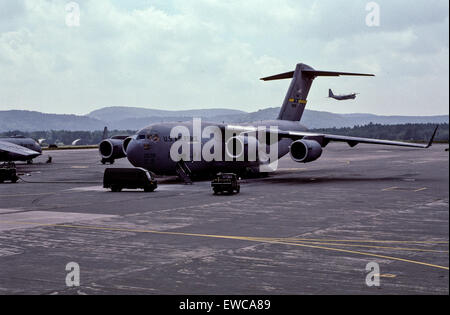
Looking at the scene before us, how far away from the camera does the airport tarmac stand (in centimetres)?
1491

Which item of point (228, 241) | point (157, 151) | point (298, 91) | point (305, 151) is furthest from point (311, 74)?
point (228, 241)

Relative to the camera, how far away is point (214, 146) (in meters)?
46.7

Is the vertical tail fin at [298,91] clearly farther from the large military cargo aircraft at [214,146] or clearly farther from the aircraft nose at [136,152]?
the aircraft nose at [136,152]

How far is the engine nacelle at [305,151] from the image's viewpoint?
44.7m

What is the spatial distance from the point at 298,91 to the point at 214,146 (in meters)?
13.9

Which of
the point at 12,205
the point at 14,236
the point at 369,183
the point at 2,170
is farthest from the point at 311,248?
the point at 2,170

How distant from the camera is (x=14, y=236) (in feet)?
73.5

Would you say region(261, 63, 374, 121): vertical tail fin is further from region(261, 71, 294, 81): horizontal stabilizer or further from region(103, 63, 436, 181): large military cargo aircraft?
region(103, 63, 436, 181): large military cargo aircraft

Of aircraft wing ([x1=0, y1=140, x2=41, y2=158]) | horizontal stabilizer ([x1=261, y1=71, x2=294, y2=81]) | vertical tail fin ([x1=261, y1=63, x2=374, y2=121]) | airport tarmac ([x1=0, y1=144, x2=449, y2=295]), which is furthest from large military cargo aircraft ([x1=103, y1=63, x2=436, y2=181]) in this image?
aircraft wing ([x1=0, y1=140, x2=41, y2=158])

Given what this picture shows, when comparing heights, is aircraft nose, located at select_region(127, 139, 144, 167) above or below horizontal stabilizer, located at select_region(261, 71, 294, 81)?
below

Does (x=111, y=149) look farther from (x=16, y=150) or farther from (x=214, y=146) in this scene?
(x=16, y=150)

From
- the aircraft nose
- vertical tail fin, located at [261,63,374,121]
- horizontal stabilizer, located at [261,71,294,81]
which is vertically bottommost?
the aircraft nose
